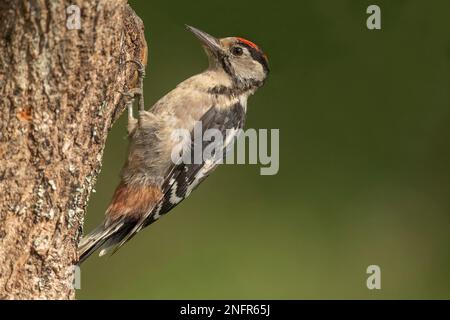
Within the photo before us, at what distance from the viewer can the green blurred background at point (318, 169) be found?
15.0ft

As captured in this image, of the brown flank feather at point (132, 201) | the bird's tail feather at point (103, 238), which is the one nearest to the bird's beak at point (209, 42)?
the brown flank feather at point (132, 201)

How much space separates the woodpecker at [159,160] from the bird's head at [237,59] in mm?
97

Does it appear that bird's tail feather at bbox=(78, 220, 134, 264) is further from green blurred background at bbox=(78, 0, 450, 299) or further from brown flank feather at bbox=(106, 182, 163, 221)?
green blurred background at bbox=(78, 0, 450, 299)

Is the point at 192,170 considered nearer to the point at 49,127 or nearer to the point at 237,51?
the point at 237,51

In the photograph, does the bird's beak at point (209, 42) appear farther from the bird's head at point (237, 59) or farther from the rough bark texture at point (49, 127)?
the rough bark texture at point (49, 127)

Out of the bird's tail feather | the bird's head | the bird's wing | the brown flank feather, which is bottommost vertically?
the bird's tail feather

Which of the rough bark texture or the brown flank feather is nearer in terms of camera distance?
the rough bark texture

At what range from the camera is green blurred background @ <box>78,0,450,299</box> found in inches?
180

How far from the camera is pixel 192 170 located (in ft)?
11.9

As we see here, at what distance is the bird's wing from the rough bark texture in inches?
24.7

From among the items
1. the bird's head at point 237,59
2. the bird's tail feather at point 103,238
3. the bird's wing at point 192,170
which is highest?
the bird's head at point 237,59

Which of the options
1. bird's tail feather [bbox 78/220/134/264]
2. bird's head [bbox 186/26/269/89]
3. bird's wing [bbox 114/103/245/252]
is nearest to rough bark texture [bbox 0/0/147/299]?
bird's tail feather [bbox 78/220/134/264]

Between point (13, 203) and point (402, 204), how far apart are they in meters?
2.75

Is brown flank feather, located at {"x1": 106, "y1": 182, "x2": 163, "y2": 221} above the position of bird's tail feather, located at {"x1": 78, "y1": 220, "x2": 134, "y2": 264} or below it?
above
